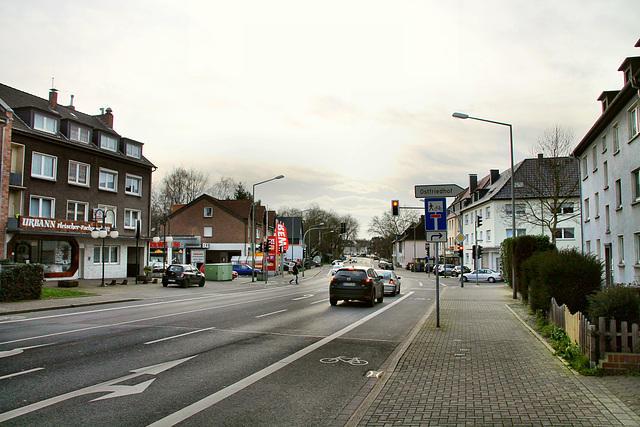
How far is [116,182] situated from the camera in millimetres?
36781

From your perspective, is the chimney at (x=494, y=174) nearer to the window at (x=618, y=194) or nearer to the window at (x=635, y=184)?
the window at (x=618, y=194)

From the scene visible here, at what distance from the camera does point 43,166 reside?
99.9ft

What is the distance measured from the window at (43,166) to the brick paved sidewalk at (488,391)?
28.2 meters

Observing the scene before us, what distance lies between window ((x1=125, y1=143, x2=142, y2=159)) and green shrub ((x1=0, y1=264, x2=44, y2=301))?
19998 millimetres

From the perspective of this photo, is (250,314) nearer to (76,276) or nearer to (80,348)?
(80,348)

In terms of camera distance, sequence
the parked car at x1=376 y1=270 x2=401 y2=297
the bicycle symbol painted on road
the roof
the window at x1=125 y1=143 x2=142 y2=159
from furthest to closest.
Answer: the window at x1=125 y1=143 x2=142 y2=159 → the roof → the parked car at x1=376 y1=270 x2=401 y2=297 → the bicycle symbol painted on road

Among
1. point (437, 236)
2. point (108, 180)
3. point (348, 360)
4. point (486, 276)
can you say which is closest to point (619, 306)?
point (348, 360)

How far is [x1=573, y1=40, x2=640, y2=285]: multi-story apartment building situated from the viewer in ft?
74.7

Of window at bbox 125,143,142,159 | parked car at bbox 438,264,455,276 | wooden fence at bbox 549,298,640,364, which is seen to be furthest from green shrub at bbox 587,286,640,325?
parked car at bbox 438,264,455,276

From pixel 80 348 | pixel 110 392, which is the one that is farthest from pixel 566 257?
pixel 80 348

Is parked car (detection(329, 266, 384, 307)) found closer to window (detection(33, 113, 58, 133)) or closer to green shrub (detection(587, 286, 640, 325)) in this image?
green shrub (detection(587, 286, 640, 325))

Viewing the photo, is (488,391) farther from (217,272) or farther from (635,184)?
(217,272)

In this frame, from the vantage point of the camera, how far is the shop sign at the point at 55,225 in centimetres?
2759

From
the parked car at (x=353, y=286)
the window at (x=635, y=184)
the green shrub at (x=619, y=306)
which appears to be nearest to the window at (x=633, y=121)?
the window at (x=635, y=184)
